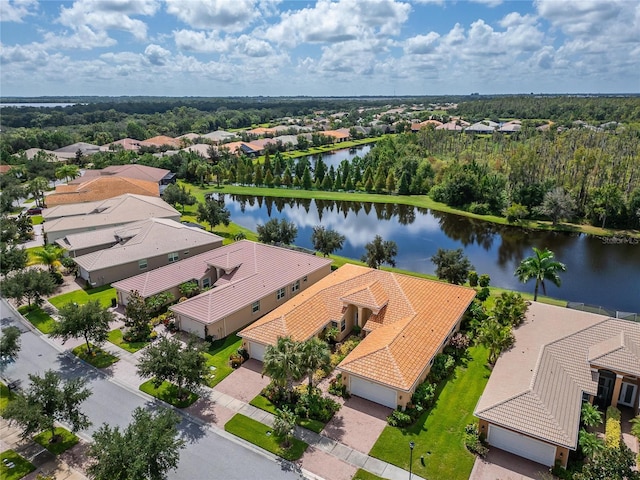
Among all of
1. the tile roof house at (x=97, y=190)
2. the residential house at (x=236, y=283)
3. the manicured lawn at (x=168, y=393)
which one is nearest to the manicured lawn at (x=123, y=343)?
the residential house at (x=236, y=283)

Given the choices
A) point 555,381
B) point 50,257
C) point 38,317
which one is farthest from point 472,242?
point 38,317

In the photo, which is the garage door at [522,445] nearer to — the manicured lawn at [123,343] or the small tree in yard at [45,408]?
the small tree in yard at [45,408]

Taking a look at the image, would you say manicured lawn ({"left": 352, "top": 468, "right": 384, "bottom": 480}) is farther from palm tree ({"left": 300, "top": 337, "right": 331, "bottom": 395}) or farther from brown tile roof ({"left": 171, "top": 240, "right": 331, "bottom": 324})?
brown tile roof ({"left": 171, "top": 240, "right": 331, "bottom": 324})

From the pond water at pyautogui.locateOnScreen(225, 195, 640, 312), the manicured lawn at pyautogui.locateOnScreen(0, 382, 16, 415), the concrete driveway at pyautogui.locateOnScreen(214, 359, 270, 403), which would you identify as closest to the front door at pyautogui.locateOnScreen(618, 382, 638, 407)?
the pond water at pyautogui.locateOnScreen(225, 195, 640, 312)

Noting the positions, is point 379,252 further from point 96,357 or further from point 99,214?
point 99,214

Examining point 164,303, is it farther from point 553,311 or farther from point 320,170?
point 320,170

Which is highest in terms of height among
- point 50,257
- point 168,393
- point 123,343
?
point 50,257

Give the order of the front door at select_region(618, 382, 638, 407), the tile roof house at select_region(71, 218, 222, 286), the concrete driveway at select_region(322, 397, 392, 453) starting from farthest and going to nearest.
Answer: the tile roof house at select_region(71, 218, 222, 286) → the front door at select_region(618, 382, 638, 407) → the concrete driveway at select_region(322, 397, 392, 453)
